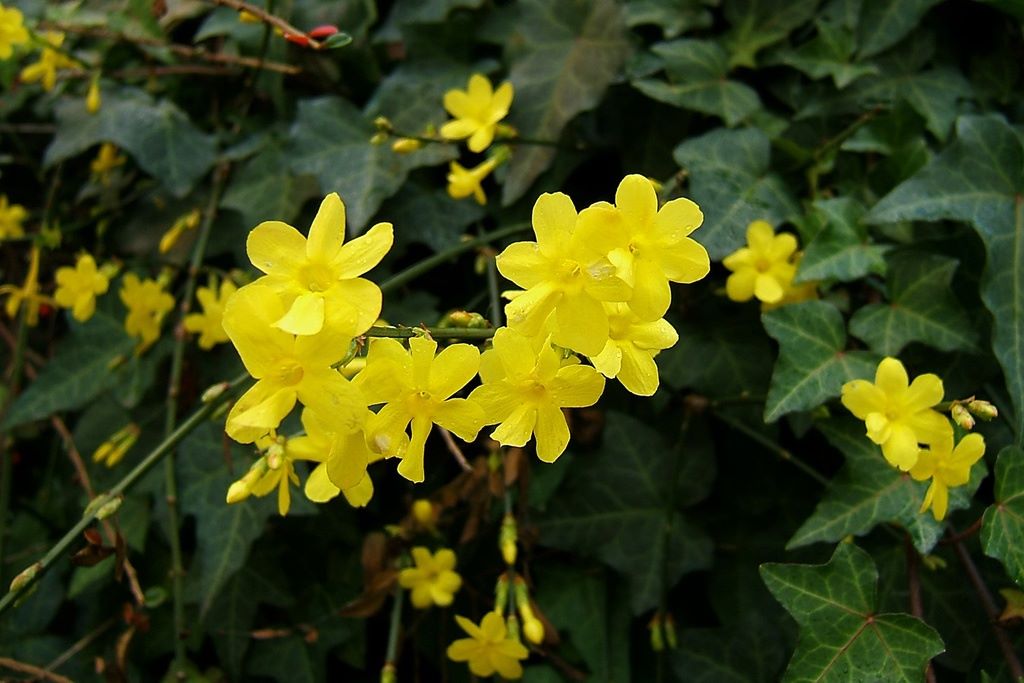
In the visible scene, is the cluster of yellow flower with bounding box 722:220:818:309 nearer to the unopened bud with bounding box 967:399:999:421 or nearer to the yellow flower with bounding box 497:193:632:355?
the unopened bud with bounding box 967:399:999:421

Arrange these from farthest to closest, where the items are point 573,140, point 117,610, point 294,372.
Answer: point 117,610 < point 573,140 < point 294,372

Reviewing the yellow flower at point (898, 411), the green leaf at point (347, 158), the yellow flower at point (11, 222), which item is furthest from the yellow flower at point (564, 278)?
the yellow flower at point (11, 222)

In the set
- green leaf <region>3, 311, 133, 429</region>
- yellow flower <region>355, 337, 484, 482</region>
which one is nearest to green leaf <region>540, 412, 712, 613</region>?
yellow flower <region>355, 337, 484, 482</region>

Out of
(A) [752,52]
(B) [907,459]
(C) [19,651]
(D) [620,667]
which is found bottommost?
(C) [19,651]

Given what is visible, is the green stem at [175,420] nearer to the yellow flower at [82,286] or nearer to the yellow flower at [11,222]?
the yellow flower at [82,286]

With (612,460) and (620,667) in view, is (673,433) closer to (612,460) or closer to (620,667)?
(612,460)

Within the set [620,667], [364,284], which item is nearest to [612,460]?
[620,667]

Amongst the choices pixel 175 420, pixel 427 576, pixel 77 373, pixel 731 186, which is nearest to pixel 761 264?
pixel 731 186

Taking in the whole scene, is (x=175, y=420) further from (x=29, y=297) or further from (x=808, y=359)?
(x=808, y=359)
